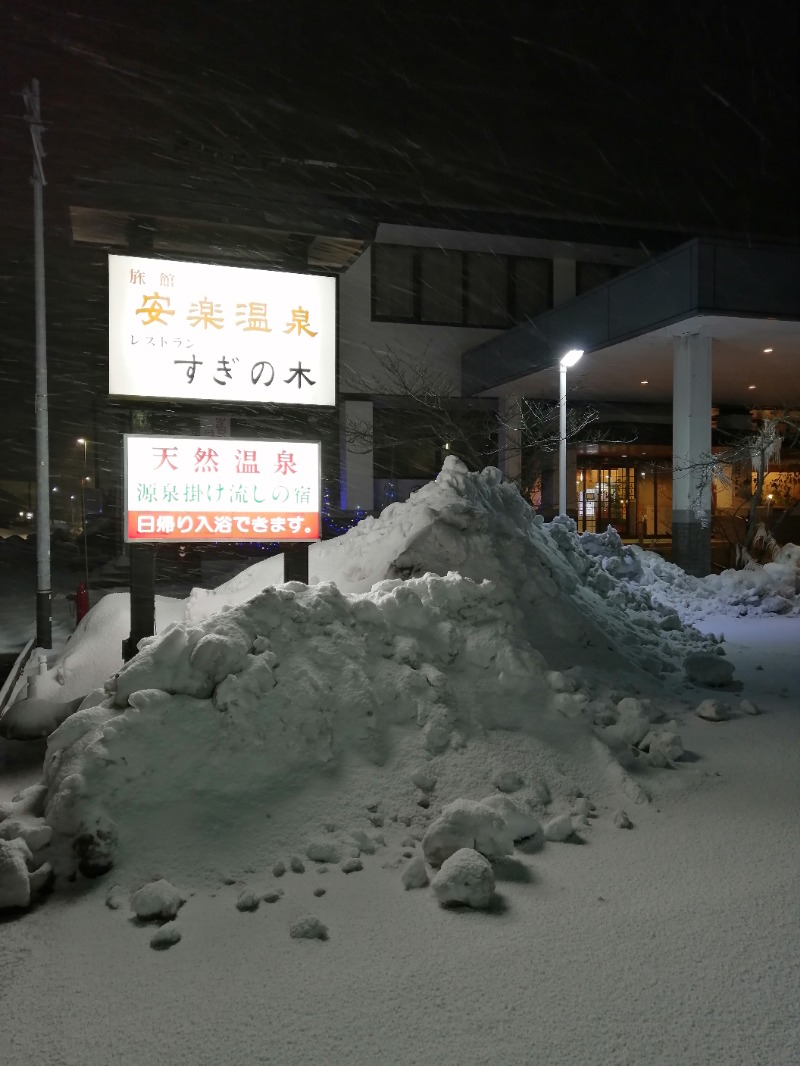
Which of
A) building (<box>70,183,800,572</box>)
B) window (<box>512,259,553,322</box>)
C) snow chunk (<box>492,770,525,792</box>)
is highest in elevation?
window (<box>512,259,553,322</box>)

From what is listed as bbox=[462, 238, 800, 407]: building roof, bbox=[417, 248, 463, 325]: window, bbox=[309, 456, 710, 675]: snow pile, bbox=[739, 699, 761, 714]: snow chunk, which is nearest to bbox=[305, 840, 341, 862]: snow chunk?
bbox=[309, 456, 710, 675]: snow pile

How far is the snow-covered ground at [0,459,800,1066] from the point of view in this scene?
282 cm

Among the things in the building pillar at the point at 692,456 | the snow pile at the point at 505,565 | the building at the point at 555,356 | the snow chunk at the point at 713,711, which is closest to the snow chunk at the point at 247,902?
the snow pile at the point at 505,565

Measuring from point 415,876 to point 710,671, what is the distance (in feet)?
15.9

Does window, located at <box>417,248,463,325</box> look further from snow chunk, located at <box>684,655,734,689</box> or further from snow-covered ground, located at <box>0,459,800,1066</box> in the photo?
snow-covered ground, located at <box>0,459,800,1066</box>

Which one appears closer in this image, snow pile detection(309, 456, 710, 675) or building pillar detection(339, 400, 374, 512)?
snow pile detection(309, 456, 710, 675)

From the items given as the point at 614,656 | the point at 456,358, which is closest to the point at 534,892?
the point at 614,656

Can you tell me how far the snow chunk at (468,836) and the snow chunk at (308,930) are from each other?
2.58 feet

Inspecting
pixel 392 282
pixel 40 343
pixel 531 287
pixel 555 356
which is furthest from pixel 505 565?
pixel 531 287

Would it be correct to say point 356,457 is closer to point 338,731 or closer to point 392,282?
point 392,282

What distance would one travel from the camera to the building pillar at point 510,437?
23234 millimetres

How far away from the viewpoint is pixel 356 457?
80.2ft

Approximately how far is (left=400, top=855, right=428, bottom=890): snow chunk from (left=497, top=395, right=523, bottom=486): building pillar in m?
19.7

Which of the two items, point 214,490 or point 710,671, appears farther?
point 710,671
